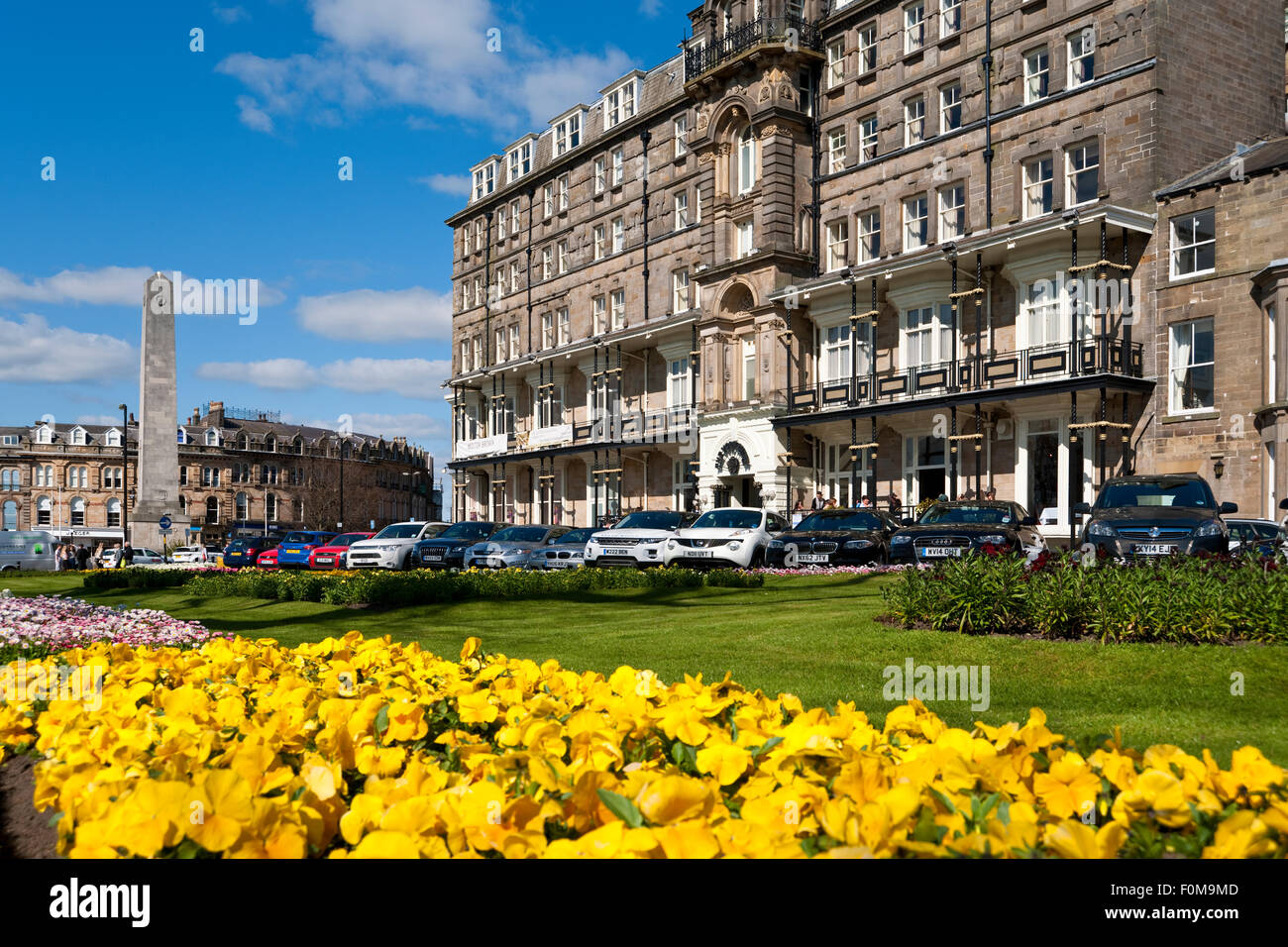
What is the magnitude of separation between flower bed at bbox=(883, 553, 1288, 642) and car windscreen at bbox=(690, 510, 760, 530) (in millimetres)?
12170

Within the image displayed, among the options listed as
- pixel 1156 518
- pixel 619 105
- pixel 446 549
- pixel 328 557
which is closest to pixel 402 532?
pixel 446 549

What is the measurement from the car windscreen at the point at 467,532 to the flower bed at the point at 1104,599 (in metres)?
21.2

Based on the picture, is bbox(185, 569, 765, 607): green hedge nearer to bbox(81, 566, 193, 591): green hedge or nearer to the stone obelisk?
bbox(81, 566, 193, 591): green hedge

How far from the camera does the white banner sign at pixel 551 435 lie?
4581 centimetres

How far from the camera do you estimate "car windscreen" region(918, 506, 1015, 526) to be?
1956 centimetres

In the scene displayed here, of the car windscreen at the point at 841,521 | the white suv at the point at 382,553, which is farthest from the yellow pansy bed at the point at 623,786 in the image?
the white suv at the point at 382,553

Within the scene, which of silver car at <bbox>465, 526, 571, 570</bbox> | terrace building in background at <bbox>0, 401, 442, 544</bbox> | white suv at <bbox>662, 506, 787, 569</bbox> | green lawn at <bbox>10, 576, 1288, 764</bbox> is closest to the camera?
green lawn at <bbox>10, 576, 1288, 764</bbox>

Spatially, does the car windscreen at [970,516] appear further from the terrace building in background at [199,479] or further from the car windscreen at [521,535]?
the terrace building in background at [199,479]

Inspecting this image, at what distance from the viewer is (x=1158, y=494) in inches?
680

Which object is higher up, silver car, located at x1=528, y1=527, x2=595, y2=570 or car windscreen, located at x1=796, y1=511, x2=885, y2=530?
car windscreen, located at x1=796, y1=511, x2=885, y2=530

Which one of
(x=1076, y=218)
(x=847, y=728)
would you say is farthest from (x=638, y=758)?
(x=1076, y=218)

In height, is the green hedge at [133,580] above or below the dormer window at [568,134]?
below

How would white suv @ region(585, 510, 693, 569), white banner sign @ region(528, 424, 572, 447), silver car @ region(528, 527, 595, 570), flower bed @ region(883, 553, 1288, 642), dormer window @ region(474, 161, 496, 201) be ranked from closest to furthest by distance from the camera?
flower bed @ region(883, 553, 1288, 642), white suv @ region(585, 510, 693, 569), silver car @ region(528, 527, 595, 570), white banner sign @ region(528, 424, 572, 447), dormer window @ region(474, 161, 496, 201)

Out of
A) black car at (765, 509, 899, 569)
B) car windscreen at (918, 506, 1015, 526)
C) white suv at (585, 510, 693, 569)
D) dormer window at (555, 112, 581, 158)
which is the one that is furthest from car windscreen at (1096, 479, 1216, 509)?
dormer window at (555, 112, 581, 158)
